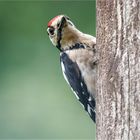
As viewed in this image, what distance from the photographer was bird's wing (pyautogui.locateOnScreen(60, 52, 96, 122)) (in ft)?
15.0

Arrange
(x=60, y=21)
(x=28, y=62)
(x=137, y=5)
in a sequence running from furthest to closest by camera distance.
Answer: (x=28, y=62) < (x=60, y=21) < (x=137, y=5)

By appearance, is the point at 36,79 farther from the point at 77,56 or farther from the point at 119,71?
the point at 119,71

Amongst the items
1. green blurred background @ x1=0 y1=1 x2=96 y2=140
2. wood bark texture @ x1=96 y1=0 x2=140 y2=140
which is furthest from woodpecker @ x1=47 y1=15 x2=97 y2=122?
green blurred background @ x1=0 y1=1 x2=96 y2=140

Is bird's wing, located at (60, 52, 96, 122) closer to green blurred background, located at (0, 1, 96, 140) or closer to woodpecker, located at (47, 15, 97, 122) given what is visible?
woodpecker, located at (47, 15, 97, 122)

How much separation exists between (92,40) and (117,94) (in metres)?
0.93

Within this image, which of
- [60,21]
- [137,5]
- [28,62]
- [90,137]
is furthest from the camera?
[28,62]

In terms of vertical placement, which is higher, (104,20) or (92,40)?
(104,20)

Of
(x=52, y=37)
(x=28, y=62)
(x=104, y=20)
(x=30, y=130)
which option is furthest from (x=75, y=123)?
(x=104, y=20)

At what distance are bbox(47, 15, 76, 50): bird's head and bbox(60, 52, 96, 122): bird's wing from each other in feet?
0.22

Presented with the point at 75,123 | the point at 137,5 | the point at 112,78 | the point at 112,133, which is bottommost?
the point at 75,123

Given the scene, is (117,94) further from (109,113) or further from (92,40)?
(92,40)

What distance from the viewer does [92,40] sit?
4.61m

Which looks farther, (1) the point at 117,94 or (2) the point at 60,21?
(2) the point at 60,21

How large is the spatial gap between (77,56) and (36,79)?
418cm
